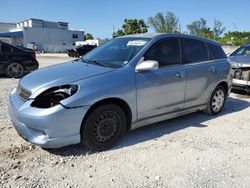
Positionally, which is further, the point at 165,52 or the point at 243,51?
the point at 243,51

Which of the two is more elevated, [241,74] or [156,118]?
[241,74]

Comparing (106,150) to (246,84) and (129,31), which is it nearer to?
(246,84)

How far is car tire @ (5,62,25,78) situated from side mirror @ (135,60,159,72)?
7820 millimetres

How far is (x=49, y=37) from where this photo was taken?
62969 mm

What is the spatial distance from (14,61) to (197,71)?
7852mm

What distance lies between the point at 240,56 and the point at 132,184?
6745mm

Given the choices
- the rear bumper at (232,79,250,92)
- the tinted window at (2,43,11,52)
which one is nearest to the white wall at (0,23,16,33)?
the tinted window at (2,43,11,52)

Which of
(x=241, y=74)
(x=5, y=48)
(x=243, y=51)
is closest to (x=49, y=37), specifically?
(x=5, y=48)

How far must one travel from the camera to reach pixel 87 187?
3.03m

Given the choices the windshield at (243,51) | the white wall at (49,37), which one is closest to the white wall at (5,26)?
the white wall at (49,37)

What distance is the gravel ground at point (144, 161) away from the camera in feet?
10.4

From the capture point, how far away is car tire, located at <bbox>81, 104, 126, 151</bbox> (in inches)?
144

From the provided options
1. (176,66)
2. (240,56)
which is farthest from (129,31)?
(176,66)

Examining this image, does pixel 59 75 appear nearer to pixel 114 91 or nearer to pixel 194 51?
pixel 114 91
